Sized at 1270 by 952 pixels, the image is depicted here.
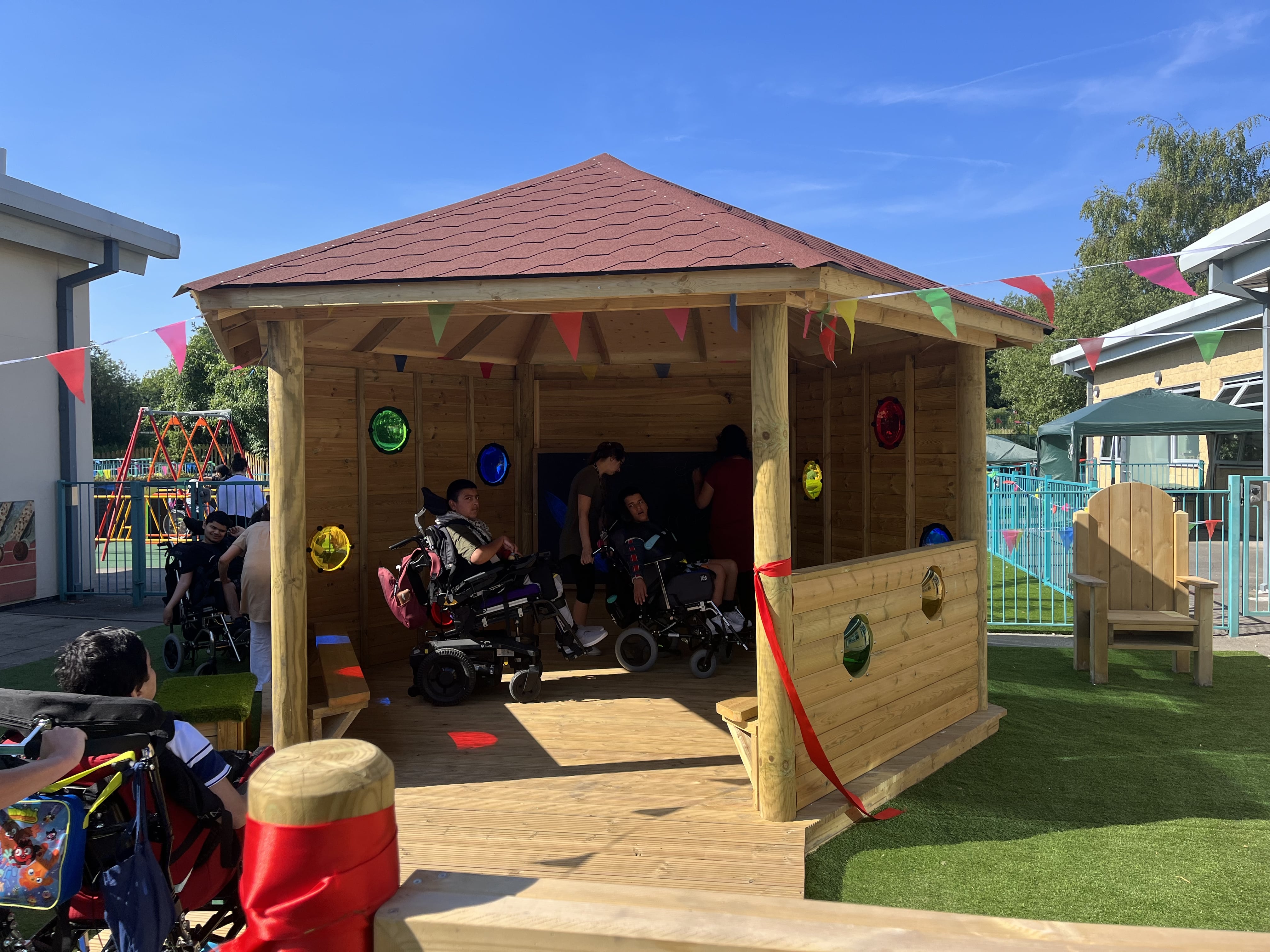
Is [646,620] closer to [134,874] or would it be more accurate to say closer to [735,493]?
[735,493]

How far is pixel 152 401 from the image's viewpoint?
4831 centimetres

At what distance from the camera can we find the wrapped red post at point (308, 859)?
1.28 meters

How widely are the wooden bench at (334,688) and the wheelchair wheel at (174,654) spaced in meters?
1.66

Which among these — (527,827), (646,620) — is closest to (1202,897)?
(527,827)

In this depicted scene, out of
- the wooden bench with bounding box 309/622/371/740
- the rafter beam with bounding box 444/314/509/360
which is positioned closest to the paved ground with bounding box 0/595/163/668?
the wooden bench with bounding box 309/622/371/740

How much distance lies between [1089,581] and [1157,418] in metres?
11.5

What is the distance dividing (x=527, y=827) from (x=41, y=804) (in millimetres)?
2284

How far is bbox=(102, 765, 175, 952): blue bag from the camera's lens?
2.13 metres

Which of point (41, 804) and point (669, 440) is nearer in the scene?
point (41, 804)

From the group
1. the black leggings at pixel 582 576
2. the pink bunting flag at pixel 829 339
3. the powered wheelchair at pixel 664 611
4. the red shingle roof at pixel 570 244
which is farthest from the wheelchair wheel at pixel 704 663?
the red shingle roof at pixel 570 244

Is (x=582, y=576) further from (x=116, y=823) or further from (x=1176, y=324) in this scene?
(x=1176, y=324)

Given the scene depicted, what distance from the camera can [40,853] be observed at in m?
2.19

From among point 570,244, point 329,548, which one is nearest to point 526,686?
point 329,548

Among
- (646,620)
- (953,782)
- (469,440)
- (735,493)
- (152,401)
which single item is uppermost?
(152,401)
